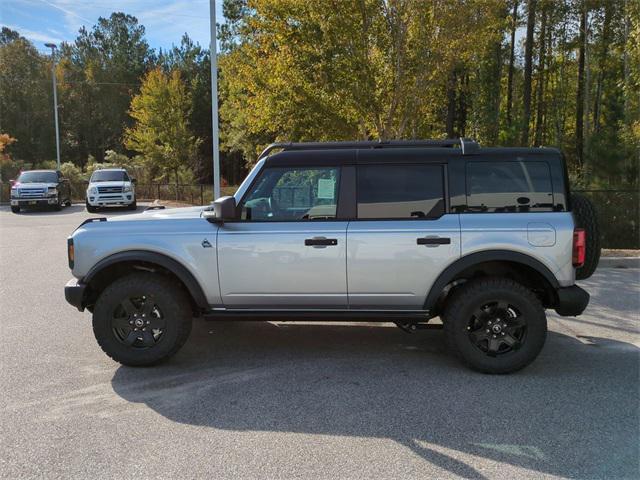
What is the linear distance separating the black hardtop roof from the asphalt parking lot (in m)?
1.84

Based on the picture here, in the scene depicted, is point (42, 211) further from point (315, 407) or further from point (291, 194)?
point (315, 407)

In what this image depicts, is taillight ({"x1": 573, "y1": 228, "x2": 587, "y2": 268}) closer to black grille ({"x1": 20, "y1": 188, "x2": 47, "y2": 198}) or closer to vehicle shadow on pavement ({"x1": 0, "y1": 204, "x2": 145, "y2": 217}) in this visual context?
vehicle shadow on pavement ({"x1": 0, "y1": 204, "x2": 145, "y2": 217})

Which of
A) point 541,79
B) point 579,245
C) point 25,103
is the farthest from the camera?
point 25,103

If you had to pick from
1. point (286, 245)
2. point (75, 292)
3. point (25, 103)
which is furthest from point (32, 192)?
Result: point (25, 103)

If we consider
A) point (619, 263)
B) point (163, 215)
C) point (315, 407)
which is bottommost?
point (315, 407)

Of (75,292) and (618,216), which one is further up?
(618,216)

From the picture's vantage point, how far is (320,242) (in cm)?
459

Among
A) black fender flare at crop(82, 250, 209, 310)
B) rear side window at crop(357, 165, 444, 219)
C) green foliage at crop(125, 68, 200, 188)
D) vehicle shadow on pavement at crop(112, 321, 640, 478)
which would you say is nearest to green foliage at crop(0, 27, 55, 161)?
green foliage at crop(125, 68, 200, 188)

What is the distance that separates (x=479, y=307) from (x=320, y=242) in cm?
145

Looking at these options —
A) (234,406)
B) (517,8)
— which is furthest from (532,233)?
(517,8)

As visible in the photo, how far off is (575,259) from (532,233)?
0.43m

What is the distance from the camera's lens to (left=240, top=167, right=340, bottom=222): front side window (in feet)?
15.5

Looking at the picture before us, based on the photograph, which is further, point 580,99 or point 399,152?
point 580,99

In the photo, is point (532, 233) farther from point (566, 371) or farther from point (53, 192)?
point (53, 192)
